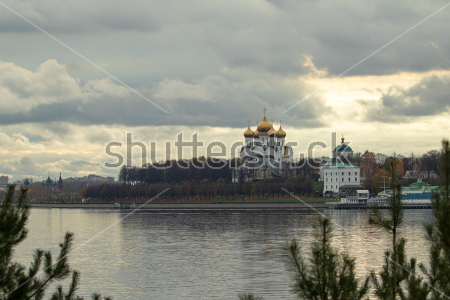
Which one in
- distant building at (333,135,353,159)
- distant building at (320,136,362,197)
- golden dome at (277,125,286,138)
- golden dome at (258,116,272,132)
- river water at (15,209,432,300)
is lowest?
river water at (15,209,432,300)

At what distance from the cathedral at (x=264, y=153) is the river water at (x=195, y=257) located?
183 feet

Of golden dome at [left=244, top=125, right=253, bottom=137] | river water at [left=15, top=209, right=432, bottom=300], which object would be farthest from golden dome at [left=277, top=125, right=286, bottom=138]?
river water at [left=15, top=209, right=432, bottom=300]

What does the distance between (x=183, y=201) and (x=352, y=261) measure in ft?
260

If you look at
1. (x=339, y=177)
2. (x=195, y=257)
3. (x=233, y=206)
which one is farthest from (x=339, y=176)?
(x=195, y=257)

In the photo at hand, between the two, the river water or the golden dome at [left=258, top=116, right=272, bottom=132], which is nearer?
the river water

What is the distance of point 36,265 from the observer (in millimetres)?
8328

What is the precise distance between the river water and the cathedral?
55.6 meters

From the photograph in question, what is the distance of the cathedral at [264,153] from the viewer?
96.9 meters

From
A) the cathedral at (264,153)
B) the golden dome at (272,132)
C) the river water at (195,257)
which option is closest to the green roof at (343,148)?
the cathedral at (264,153)

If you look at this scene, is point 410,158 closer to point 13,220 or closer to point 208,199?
point 208,199

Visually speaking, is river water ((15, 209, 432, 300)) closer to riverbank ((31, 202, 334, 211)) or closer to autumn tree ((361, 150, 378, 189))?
riverbank ((31, 202, 334, 211))

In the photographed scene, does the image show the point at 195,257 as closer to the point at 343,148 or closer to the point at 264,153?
the point at 343,148

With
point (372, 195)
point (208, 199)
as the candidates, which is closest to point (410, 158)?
point (372, 195)

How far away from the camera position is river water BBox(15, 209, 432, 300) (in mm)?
18438
